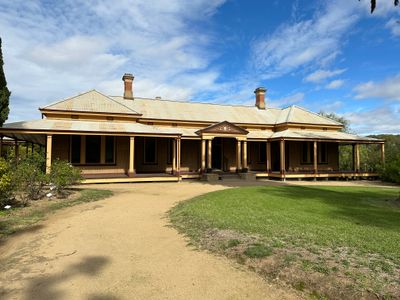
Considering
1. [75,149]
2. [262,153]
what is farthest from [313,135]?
[75,149]

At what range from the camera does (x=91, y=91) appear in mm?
21266

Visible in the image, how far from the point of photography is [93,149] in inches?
734

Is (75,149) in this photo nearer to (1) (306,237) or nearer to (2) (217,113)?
(2) (217,113)

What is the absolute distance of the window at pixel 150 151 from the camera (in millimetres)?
20531

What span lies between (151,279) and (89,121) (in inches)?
648

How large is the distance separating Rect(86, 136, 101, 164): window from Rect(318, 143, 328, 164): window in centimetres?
1709

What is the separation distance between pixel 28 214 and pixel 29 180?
2.40 m

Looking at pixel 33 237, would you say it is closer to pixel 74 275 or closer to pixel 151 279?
pixel 74 275

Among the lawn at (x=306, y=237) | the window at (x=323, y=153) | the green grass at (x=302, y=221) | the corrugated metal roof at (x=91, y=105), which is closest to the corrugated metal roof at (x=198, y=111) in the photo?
the corrugated metal roof at (x=91, y=105)

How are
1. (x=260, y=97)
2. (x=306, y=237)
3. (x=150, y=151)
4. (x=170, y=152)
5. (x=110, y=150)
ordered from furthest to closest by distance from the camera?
(x=260, y=97)
(x=170, y=152)
(x=150, y=151)
(x=110, y=150)
(x=306, y=237)

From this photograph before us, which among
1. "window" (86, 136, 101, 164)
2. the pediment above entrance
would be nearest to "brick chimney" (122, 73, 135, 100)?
"window" (86, 136, 101, 164)

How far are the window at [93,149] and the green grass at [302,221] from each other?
10614mm

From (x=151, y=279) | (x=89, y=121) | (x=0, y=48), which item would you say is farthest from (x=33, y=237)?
(x=89, y=121)

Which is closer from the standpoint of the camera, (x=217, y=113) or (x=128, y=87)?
(x=128, y=87)
